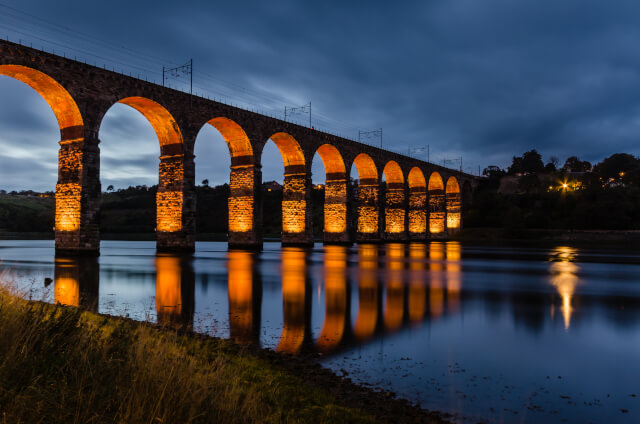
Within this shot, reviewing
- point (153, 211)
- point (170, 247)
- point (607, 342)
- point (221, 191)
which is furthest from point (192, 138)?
point (221, 191)

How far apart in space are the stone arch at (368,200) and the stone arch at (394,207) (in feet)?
17.5

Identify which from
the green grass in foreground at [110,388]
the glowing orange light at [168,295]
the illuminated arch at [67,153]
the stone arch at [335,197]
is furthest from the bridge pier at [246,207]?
the green grass in foreground at [110,388]

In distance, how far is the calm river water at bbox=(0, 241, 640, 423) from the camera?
4.82m

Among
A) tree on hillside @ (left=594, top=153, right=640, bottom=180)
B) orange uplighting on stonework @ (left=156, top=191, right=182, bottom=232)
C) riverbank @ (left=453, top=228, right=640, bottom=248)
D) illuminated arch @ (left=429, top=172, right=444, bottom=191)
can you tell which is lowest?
riverbank @ (left=453, top=228, right=640, bottom=248)

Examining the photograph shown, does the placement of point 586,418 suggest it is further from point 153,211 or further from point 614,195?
point 153,211

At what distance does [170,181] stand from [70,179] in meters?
6.60

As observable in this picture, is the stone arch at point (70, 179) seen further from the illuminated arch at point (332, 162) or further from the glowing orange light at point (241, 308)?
the illuminated arch at point (332, 162)

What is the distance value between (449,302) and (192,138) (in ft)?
77.1

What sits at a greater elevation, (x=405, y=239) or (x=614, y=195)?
(x=614, y=195)

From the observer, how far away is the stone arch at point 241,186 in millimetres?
33844

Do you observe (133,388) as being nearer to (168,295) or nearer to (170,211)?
(168,295)

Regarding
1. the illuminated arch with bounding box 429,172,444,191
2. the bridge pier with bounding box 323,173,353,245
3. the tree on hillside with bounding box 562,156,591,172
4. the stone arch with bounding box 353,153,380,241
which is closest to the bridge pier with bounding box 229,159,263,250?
the bridge pier with bounding box 323,173,353,245

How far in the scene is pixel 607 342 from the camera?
727cm

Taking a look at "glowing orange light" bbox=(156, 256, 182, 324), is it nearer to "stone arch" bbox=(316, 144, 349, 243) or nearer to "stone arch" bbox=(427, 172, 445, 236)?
A: "stone arch" bbox=(316, 144, 349, 243)
